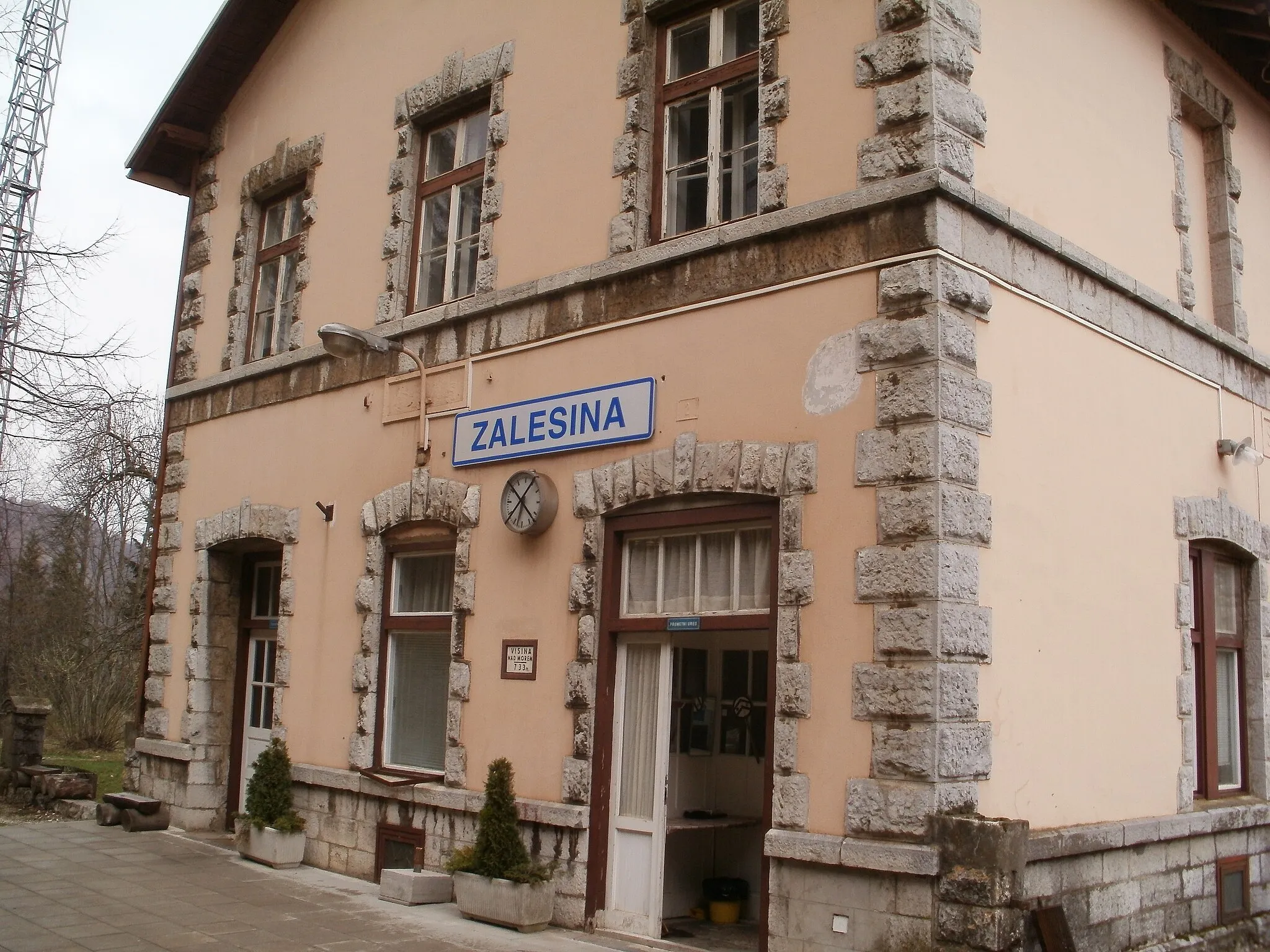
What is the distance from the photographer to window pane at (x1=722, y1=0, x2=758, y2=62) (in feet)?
26.7

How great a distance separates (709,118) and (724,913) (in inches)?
206

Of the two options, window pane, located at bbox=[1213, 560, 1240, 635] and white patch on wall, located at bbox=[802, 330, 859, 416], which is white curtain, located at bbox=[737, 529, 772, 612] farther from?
window pane, located at bbox=[1213, 560, 1240, 635]

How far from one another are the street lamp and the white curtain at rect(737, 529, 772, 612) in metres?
3.28

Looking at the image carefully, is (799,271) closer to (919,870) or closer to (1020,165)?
(1020,165)

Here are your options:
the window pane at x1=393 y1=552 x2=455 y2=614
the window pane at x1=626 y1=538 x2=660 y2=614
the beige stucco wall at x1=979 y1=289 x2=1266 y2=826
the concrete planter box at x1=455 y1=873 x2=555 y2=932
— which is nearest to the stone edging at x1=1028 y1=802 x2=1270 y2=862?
the beige stucco wall at x1=979 y1=289 x2=1266 y2=826

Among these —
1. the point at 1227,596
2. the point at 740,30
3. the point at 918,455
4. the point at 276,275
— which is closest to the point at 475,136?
the point at 740,30

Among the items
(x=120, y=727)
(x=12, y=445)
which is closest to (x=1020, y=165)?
(x=12, y=445)

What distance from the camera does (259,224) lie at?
12.7m

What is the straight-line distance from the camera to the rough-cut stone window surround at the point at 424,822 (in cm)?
791

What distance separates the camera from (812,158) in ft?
24.1

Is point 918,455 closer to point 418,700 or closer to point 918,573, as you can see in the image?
point 918,573

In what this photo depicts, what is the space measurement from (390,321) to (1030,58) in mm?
5313

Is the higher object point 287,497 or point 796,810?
point 287,497

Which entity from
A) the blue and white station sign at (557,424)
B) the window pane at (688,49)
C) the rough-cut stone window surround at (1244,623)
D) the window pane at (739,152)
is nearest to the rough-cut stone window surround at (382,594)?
the blue and white station sign at (557,424)
